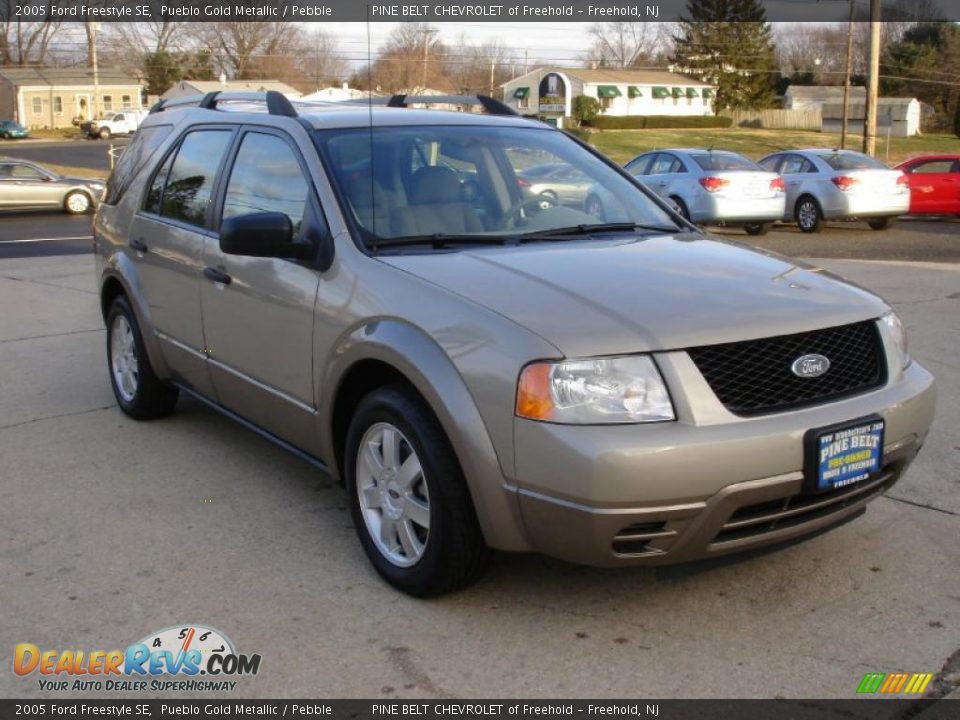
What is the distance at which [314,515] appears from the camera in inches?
188

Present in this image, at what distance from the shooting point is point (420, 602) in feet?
12.7

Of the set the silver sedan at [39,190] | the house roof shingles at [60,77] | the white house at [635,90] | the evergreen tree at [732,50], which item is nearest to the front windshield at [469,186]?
the silver sedan at [39,190]

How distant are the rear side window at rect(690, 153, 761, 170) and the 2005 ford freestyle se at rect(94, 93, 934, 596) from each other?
13904mm

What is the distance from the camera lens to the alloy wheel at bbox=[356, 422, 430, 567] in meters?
3.81

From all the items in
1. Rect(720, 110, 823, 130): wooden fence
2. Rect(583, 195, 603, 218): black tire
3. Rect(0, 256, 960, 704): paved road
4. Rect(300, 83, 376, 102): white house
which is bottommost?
Rect(0, 256, 960, 704): paved road

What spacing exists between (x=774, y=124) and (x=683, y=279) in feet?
278

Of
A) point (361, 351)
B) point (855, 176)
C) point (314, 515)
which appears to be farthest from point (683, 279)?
point (855, 176)

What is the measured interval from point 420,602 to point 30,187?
2446 cm

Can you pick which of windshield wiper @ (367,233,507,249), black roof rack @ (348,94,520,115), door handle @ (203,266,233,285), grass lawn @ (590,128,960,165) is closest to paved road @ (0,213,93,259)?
black roof rack @ (348,94,520,115)

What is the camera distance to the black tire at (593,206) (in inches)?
189

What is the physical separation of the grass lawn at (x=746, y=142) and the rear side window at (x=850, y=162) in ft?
103

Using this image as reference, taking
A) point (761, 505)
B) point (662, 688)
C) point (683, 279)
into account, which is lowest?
point (662, 688)

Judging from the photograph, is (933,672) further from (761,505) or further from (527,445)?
(527,445)

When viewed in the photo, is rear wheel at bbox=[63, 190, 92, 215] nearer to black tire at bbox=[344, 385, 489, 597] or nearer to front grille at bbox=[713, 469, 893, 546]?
black tire at bbox=[344, 385, 489, 597]
